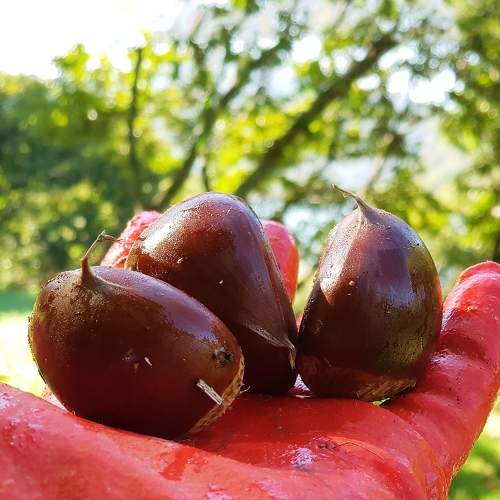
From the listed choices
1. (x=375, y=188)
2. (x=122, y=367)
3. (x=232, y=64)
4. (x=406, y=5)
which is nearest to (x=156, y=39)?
(x=232, y=64)

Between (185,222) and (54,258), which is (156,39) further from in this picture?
(54,258)

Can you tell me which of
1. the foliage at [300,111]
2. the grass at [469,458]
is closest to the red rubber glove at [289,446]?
the grass at [469,458]

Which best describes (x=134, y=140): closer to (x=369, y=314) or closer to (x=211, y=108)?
(x=211, y=108)

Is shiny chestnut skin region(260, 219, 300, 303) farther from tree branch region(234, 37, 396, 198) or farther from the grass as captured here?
tree branch region(234, 37, 396, 198)

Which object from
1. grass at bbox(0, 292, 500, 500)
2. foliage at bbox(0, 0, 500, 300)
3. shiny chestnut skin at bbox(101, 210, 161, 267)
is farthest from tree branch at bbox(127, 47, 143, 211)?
shiny chestnut skin at bbox(101, 210, 161, 267)

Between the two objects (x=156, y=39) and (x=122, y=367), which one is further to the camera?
(x=156, y=39)
